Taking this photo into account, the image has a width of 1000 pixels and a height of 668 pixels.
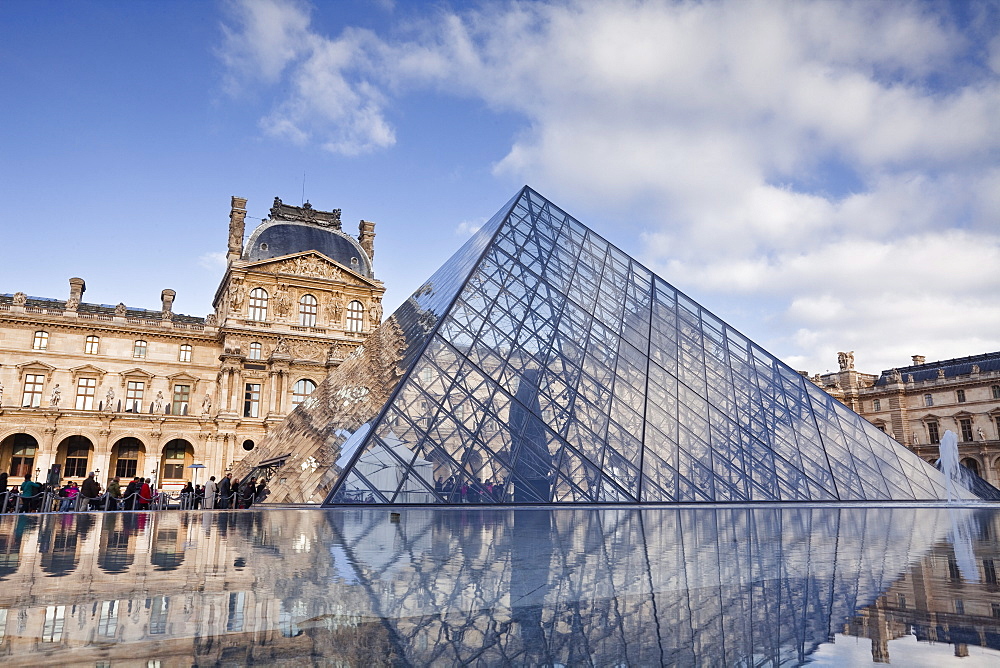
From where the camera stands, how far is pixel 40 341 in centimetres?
3572

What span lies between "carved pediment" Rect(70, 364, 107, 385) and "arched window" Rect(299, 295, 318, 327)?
1129 centimetres

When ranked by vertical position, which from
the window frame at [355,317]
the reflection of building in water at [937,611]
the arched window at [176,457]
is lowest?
the reflection of building in water at [937,611]

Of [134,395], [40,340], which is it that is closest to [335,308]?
[134,395]

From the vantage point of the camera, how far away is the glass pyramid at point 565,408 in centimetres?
1112

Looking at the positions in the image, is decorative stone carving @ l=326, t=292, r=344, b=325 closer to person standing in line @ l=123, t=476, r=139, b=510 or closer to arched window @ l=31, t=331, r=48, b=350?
arched window @ l=31, t=331, r=48, b=350

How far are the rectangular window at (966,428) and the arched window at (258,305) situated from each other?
153ft

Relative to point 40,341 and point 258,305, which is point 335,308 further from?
point 40,341

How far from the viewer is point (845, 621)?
260 centimetres

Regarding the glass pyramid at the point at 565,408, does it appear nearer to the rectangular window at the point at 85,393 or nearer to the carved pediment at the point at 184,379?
the carved pediment at the point at 184,379

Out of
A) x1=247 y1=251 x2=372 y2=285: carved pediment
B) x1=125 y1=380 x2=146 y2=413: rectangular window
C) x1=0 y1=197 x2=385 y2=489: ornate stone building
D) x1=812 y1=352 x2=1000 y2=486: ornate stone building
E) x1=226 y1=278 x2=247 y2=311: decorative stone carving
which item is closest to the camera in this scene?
x1=0 y1=197 x2=385 y2=489: ornate stone building

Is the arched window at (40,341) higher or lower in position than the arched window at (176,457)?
higher

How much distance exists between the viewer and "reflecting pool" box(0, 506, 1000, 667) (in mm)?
2156

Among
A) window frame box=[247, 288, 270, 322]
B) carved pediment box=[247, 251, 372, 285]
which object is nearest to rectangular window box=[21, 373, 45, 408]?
window frame box=[247, 288, 270, 322]

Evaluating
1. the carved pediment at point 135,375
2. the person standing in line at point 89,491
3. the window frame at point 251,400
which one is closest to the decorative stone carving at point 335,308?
the window frame at point 251,400
